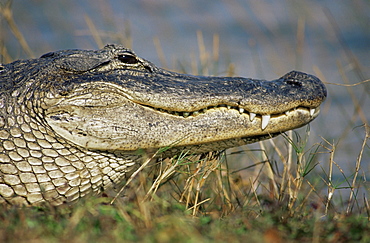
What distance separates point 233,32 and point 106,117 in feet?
30.0

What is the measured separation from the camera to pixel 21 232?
2.05 m

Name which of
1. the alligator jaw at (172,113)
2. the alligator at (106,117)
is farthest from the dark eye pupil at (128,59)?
the alligator jaw at (172,113)

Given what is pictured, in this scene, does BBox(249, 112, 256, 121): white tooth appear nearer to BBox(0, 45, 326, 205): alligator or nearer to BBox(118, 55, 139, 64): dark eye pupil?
BBox(0, 45, 326, 205): alligator

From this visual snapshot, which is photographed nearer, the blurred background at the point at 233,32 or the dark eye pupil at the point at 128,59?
the dark eye pupil at the point at 128,59

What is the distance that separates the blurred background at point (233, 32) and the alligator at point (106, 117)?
12.5 ft

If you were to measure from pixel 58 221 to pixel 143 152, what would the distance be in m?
0.74

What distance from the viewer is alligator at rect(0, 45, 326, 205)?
2.78 meters

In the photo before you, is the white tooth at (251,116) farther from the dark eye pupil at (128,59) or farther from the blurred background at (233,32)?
the blurred background at (233,32)

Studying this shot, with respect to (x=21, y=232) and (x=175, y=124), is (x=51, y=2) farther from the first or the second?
(x=21, y=232)

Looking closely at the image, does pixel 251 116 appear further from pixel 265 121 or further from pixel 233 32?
pixel 233 32

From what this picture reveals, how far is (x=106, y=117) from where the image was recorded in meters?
2.84

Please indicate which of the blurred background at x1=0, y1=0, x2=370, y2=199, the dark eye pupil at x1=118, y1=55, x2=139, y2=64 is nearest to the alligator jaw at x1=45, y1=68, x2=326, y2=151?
the dark eye pupil at x1=118, y1=55, x2=139, y2=64

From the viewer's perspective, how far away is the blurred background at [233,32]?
8031 mm

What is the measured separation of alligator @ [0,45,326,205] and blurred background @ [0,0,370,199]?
3.80 metres
